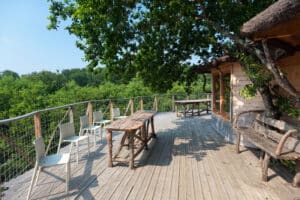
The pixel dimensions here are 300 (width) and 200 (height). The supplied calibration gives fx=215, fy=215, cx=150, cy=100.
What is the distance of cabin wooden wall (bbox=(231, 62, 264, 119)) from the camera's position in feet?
16.3

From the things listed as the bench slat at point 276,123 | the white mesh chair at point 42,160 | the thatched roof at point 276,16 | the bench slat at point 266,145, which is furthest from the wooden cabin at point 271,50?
the white mesh chair at point 42,160

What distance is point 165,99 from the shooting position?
12750 mm

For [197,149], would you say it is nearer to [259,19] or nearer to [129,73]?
[129,73]

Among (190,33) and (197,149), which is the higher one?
(190,33)

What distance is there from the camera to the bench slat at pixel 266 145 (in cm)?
273

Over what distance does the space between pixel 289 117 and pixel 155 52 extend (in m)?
3.12

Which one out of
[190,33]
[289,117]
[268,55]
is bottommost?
[289,117]

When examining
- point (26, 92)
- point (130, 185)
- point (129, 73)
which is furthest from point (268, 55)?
point (26, 92)

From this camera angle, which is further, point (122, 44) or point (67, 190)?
point (122, 44)

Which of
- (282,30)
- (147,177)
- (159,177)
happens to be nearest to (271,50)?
(282,30)

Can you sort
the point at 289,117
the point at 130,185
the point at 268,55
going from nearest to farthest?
1. the point at 268,55
2. the point at 130,185
3. the point at 289,117

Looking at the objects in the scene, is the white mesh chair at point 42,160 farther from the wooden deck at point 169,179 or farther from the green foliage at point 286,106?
the green foliage at point 286,106

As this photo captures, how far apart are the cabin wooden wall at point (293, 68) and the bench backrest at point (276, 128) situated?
0.79m

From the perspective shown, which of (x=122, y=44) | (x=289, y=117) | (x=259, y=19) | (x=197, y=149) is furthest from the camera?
(x=197, y=149)
